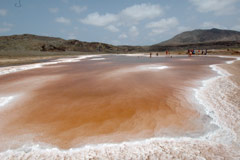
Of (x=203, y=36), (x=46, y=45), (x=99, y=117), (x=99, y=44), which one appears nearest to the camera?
(x=99, y=117)

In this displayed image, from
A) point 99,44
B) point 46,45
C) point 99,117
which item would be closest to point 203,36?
point 99,44

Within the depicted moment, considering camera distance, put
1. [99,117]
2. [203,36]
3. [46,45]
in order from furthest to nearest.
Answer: [203,36]
[46,45]
[99,117]

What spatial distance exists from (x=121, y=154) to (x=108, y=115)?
2.05 metres

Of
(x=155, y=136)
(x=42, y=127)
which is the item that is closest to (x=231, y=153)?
(x=155, y=136)

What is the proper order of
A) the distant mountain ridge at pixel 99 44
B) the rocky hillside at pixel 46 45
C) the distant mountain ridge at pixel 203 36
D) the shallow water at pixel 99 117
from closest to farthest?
the shallow water at pixel 99 117 → the rocky hillside at pixel 46 45 → the distant mountain ridge at pixel 99 44 → the distant mountain ridge at pixel 203 36

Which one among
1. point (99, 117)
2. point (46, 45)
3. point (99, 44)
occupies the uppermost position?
point (99, 44)

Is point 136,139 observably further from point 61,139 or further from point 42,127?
point 42,127

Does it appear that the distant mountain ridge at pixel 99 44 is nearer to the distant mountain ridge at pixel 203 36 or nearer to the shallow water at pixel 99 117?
the distant mountain ridge at pixel 203 36

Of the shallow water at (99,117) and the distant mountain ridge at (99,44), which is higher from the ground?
the distant mountain ridge at (99,44)

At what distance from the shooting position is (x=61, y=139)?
13.2ft

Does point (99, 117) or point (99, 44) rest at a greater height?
point (99, 44)

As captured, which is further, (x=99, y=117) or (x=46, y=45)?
(x=46, y=45)

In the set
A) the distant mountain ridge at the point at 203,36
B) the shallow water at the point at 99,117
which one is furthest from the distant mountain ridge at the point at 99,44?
the shallow water at the point at 99,117

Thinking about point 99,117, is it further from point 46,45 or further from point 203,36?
point 203,36
